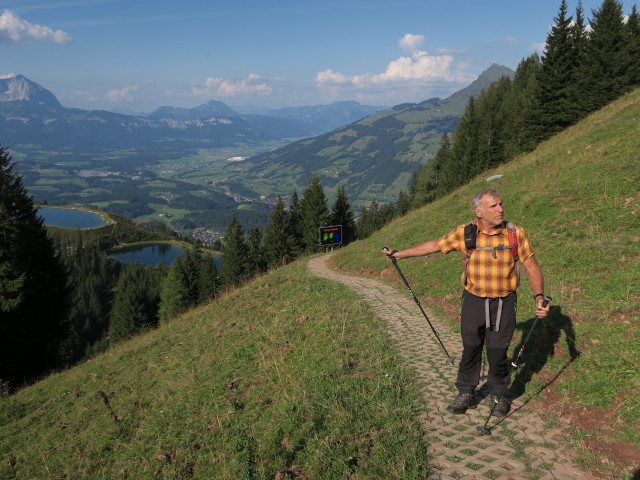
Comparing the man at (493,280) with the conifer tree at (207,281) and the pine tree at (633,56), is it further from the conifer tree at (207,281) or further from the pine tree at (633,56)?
the conifer tree at (207,281)

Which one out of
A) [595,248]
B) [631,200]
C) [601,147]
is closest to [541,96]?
[601,147]

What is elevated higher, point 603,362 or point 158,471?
point 603,362

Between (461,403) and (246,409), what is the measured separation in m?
4.38

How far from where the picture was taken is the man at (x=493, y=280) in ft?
17.0

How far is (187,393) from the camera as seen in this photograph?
9.38 meters

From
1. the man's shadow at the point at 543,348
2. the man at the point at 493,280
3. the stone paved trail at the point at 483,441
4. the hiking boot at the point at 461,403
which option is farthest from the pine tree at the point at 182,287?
the man at the point at 493,280

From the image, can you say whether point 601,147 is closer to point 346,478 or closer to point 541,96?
point 346,478

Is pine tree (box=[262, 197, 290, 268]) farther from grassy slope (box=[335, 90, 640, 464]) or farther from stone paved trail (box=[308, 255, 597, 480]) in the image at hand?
stone paved trail (box=[308, 255, 597, 480])

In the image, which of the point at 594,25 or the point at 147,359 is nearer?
the point at 147,359

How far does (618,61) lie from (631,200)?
3212 cm

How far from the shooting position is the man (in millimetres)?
5180

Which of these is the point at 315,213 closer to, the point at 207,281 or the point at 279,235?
the point at 279,235

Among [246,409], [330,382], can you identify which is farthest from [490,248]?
[246,409]

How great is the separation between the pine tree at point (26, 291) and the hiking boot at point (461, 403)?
25566mm
